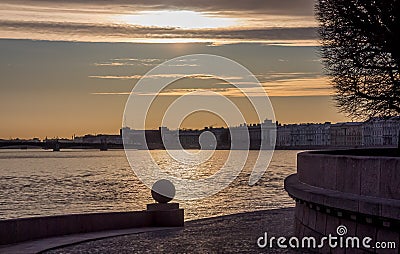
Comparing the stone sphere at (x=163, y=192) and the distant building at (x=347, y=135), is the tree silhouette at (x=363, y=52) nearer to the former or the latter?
the stone sphere at (x=163, y=192)

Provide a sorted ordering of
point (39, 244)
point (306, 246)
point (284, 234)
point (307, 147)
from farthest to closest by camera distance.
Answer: point (307, 147) < point (284, 234) < point (39, 244) < point (306, 246)

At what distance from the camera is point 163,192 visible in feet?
63.3

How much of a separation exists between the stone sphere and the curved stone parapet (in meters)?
4.99

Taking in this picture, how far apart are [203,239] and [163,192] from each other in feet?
9.88

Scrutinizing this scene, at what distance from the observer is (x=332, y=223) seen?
41.3ft

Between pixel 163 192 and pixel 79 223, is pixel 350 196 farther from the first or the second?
pixel 163 192

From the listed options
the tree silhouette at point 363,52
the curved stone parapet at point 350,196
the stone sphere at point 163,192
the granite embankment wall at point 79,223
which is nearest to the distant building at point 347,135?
the tree silhouette at point 363,52

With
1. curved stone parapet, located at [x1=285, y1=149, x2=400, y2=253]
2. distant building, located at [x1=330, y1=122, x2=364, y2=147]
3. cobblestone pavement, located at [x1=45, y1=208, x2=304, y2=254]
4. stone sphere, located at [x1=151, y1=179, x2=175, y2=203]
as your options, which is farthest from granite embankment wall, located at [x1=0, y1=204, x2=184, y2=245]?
distant building, located at [x1=330, y1=122, x2=364, y2=147]

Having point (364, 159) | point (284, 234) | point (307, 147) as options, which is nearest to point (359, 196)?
point (364, 159)

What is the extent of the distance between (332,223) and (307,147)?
173063mm

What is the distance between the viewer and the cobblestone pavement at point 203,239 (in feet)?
48.6

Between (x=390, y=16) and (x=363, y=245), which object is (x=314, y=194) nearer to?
(x=363, y=245)

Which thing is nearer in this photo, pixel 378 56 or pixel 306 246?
pixel 306 246

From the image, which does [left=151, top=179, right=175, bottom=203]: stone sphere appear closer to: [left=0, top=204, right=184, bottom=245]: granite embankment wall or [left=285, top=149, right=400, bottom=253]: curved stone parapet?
[left=0, top=204, right=184, bottom=245]: granite embankment wall
